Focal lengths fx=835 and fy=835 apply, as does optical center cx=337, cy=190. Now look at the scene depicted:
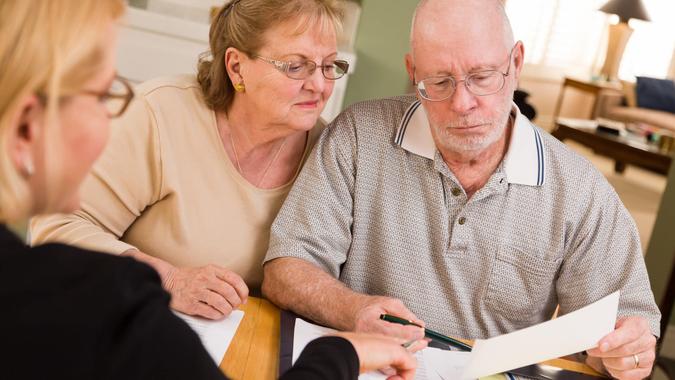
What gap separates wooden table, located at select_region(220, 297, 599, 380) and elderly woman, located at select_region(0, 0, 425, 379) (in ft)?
1.73

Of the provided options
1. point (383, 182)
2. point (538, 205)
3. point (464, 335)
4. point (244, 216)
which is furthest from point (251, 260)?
point (538, 205)

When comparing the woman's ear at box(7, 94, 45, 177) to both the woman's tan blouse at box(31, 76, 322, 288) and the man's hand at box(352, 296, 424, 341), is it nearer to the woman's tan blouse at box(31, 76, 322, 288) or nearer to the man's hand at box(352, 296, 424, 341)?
the man's hand at box(352, 296, 424, 341)

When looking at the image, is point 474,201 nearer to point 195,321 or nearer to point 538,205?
point 538,205

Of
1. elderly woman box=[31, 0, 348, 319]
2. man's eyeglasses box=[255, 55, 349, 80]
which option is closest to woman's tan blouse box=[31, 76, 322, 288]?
elderly woman box=[31, 0, 348, 319]

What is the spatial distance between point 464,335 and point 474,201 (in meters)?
0.30

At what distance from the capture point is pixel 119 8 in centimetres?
89

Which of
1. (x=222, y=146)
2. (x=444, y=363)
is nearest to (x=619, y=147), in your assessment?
(x=222, y=146)

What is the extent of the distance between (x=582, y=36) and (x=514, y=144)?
8143mm

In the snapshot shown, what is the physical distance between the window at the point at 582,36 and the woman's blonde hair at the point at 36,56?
8.48 meters

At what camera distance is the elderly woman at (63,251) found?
77 cm

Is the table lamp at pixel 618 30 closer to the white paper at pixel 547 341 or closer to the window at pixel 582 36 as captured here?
the window at pixel 582 36

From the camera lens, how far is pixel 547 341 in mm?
1381

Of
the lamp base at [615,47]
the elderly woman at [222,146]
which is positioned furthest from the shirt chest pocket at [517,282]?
the lamp base at [615,47]

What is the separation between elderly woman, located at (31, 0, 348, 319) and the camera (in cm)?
182
